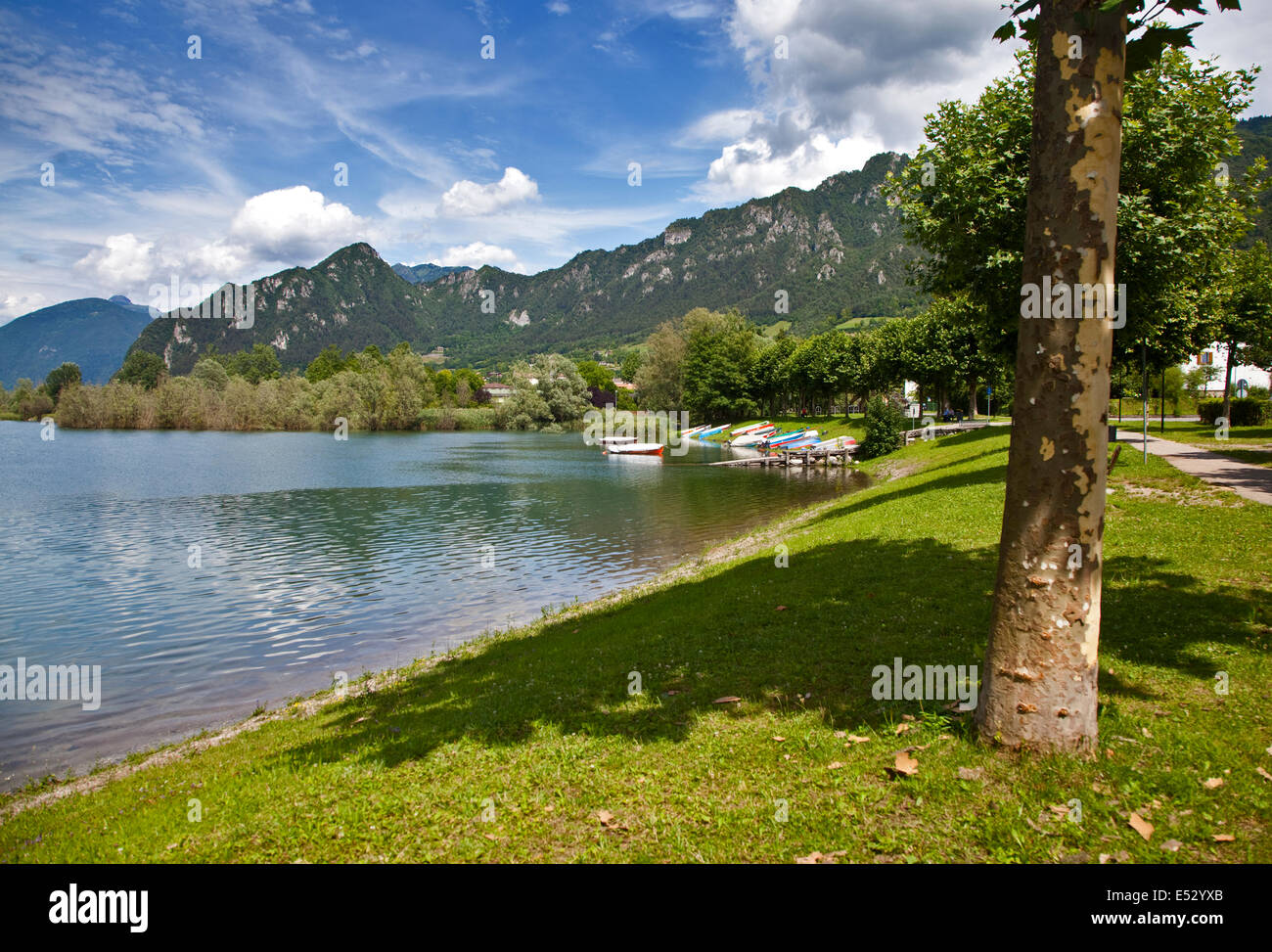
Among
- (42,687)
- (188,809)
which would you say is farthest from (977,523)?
(42,687)

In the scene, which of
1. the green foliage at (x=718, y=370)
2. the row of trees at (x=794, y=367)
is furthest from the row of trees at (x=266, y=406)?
the green foliage at (x=718, y=370)

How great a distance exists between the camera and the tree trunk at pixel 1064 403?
585cm

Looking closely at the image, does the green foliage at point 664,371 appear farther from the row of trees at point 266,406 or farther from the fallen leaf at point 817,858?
the fallen leaf at point 817,858

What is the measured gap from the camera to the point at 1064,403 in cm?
594

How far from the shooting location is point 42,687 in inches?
600

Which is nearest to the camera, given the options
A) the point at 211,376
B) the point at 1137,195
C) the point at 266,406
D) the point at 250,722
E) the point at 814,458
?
the point at 250,722

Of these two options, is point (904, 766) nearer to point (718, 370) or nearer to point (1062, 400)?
point (1062, 400)

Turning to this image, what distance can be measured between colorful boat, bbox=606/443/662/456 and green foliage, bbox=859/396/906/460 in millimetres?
28055

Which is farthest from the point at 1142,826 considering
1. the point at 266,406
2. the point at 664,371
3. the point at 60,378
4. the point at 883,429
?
the point at 60,378

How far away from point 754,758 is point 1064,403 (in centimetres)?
437

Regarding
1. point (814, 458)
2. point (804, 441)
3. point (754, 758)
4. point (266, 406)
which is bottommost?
point (754, 758)

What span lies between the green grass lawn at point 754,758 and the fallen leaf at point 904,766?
93 mm

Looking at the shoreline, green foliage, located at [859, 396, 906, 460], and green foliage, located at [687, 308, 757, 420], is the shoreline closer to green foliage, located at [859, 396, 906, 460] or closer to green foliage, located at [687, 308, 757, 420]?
green foliage, located at [859, 396, 906, 460]

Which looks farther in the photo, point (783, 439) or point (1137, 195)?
point (783, 439)
